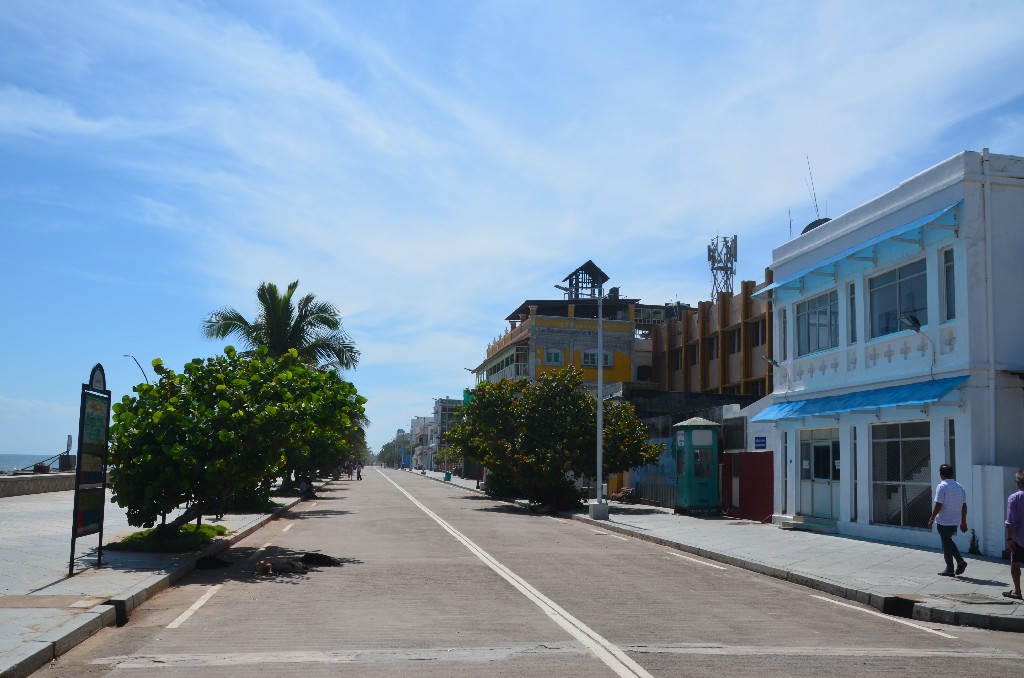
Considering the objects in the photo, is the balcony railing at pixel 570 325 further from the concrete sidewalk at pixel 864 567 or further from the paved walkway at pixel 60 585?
the paved walkway at pixel 60 585

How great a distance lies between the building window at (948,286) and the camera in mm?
19312

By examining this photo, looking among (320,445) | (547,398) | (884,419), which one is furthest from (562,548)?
(320,445)

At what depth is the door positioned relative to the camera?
23.9m

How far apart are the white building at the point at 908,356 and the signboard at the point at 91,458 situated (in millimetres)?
15102

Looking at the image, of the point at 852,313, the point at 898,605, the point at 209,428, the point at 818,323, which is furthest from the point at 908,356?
the point at 209,428

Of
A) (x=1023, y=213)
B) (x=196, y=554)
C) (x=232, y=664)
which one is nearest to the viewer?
(x=232, y=664)

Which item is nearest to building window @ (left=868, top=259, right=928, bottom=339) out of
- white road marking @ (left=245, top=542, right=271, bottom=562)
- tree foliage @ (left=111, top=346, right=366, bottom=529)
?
tree foliage @ (left=111, top=346, right=366, bottom=529)

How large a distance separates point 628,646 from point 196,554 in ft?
31.4

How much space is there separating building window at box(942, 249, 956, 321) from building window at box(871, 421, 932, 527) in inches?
96.5

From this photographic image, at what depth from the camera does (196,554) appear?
1596 centimetres

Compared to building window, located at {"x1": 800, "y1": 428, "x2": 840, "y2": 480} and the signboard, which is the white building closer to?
building window, located at {"x1": 800, "y1": 428, "x2": 840, "y2": 480}

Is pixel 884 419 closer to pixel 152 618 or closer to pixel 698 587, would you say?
pixel 698 587

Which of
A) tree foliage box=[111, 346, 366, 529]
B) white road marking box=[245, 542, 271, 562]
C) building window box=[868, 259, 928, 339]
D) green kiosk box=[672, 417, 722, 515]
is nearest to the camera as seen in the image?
tree foliage box=[111, 346, 366, 529]

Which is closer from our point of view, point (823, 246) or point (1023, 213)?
point (1023, 213)
